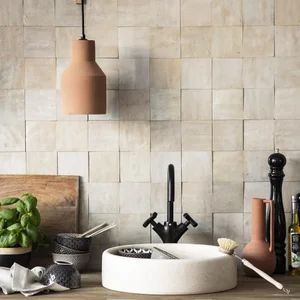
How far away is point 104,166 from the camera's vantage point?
278 cm

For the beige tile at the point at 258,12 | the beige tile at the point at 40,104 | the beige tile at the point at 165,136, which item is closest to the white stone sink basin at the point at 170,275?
the beige tile at the point at 165,136

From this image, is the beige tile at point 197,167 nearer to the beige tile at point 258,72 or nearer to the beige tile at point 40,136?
the beige tile at point 258,72

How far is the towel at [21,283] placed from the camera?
2.35m

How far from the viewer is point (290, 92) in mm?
2762

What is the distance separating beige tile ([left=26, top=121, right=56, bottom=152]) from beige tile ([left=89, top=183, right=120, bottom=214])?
0.64 ft

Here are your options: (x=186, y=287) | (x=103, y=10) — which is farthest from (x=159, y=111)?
(x=186, y=287)

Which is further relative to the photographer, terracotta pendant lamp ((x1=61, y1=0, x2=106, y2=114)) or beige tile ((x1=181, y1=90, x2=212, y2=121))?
beige tile ((x1=181, y1=90, x2=212, y2=121))

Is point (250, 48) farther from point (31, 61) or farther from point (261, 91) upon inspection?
point (31, 61)

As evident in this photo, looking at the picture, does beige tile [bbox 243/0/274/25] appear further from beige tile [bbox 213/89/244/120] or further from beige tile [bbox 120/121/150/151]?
beige tile [bbox 120/121/150/151]

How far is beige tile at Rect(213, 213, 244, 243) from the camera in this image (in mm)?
2777

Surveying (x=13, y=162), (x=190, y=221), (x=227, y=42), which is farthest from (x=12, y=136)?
(x=227, y=42)

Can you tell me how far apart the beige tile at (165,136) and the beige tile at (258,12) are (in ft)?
1.39

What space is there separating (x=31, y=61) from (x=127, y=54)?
32 centimetres

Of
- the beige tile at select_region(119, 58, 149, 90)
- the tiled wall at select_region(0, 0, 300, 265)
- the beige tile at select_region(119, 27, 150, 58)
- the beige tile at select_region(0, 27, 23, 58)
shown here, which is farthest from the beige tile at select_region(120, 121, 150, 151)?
the beige tile at select_region(0, 27, 23, 58)
